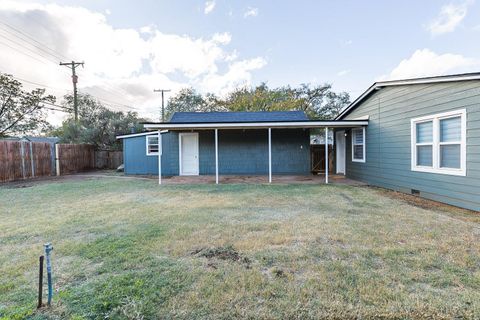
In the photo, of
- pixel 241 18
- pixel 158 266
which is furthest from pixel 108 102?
pixel 158 266

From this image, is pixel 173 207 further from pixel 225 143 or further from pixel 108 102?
pixel 108 102

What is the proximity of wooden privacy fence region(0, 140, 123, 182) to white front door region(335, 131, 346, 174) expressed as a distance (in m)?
14.0

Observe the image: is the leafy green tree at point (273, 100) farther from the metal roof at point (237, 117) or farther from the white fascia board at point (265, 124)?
the white fascia board at point (265, 124)

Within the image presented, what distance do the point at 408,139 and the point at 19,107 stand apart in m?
21.5

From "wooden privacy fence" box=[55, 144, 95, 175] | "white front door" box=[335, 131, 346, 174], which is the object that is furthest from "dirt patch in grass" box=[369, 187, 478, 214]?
"wooden privacy fence" box=[55, 144, 95, 175]

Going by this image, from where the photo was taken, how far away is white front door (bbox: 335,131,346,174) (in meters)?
11.5

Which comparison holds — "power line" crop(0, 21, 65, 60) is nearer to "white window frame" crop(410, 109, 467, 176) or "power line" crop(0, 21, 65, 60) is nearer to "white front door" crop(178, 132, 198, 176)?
"white front door" crop(178, 132, 198, 176)

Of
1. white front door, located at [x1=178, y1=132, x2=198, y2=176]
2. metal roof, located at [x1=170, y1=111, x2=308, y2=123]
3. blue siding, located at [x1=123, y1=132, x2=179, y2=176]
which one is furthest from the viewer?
metal roof, located at [x1=170, y1=111, x2=308, y2=123]

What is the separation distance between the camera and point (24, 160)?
11289 mm

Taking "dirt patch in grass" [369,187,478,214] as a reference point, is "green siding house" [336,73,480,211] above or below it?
above

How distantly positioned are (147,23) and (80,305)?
Result: 1393 centimetres

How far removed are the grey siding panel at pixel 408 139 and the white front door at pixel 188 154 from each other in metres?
7.10

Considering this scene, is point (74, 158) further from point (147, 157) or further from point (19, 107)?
point (19, 107)

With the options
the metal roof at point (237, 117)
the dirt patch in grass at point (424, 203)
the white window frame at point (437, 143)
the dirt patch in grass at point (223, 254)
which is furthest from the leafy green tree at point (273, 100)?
the dirt patch in grass at point (223, 254)
